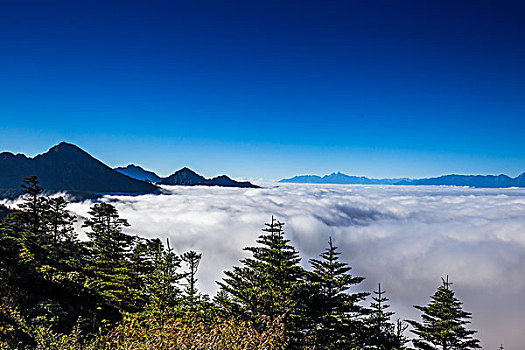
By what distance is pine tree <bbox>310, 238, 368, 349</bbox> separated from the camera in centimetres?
2725

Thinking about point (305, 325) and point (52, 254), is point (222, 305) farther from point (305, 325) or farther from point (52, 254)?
point (52, 254)

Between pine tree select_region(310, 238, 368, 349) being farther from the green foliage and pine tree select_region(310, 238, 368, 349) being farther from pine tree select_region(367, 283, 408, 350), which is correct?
pine tree select_region(367, 283, 408, 350)

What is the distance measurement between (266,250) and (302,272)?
177 inches

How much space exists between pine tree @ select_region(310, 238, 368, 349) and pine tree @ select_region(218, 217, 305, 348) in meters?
2.31

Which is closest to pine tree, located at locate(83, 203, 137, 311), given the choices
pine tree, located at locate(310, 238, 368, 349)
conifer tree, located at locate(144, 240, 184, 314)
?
conifer tree, located at locate(144, 240, 184, 314)

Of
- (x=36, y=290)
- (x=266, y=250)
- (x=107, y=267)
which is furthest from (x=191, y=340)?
(x=107, y=267)

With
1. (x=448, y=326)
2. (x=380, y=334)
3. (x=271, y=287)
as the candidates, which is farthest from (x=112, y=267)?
(x=448, y=326)

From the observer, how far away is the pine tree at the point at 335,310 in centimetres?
2725

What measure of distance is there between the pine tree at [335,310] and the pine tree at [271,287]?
7.59ft

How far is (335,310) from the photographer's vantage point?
28.6 metres

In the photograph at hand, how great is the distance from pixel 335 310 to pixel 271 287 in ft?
28.3

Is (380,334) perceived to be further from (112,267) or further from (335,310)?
(112,267)

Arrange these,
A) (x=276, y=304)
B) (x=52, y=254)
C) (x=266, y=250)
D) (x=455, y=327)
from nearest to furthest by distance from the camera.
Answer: (x=276, y=304)
(x=266, y=250)
(x=455, y=327)
(x=52, y=254)

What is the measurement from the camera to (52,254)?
120ft
